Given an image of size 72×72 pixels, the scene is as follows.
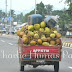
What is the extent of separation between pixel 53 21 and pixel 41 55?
1.59 meters

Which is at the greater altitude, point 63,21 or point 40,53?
point 63,21

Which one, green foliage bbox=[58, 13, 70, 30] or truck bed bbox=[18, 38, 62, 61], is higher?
green foliage bbox=[58, 13, 70, 30]

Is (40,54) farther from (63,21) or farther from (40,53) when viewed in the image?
(63,21)

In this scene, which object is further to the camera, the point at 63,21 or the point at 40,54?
the point at 63,21

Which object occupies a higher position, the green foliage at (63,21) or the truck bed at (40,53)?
the green foliage at (63,21)

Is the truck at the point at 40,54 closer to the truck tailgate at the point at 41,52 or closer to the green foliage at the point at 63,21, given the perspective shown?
the truck tailgate at the point at 41,52

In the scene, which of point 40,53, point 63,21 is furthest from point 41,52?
point 63,21

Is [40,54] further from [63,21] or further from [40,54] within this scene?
[63,21]

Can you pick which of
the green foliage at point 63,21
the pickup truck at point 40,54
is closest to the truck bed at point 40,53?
the pickup truck at point 40,54

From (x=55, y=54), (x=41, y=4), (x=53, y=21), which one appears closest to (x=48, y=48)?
(x=55, y=54)

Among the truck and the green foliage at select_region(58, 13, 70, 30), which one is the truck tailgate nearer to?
the truck

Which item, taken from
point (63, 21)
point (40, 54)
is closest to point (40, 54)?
point (40, 54)

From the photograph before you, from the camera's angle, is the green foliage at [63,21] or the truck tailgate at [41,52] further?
the green foliage at [63,21]

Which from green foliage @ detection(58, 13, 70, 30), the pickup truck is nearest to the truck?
the pickup truck
